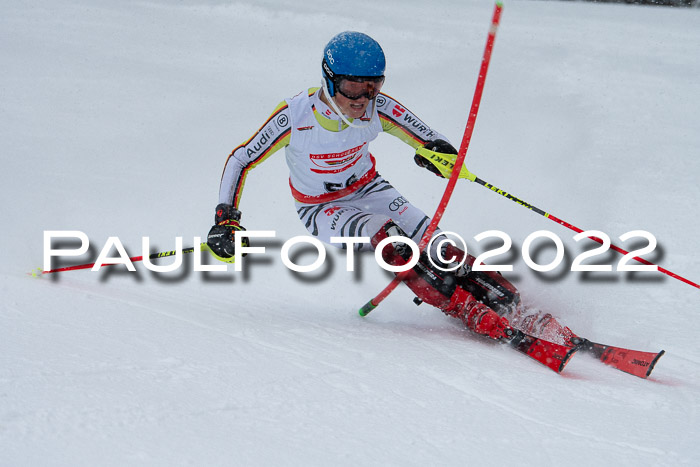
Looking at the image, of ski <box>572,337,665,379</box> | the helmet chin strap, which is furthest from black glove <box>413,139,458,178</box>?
ski <box>572,337,665,379</box>

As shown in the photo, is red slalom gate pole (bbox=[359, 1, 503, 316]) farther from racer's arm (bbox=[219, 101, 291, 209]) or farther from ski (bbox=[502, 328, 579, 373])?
racer's arm (bbox=[219, 101, 291, 209])

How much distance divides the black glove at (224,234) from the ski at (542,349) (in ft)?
4.63

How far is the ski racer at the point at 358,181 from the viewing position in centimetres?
322

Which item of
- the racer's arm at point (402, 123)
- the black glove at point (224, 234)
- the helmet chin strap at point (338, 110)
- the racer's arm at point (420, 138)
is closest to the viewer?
the black glove at point (224, 234)

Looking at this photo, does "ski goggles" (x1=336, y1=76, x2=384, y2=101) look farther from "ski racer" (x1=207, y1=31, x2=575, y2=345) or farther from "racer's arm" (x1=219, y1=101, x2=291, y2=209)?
"racer's arm" (x1=219, y1=101, x2=291, y2=209)

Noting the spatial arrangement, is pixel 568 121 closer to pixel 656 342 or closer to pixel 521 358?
pixel 656 342

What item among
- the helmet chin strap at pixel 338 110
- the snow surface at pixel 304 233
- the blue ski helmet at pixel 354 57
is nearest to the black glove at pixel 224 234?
the snow surface at pixel 304 233

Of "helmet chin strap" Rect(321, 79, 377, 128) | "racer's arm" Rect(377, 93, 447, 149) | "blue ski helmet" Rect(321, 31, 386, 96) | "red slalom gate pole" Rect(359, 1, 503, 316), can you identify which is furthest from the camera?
"racer's arm" Rect(377, 93, 447, 149)

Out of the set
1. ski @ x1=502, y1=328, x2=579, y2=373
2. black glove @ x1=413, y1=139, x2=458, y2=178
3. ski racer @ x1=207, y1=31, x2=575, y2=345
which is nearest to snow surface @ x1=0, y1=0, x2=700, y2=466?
ski @ x1=502, y1=328, x2=579, y2=373

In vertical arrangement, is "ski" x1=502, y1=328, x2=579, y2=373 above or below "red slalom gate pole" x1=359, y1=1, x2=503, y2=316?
below

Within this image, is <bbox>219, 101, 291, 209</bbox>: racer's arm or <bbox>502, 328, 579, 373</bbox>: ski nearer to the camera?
<bbox>502, 328, 579, 373</bbox>: ski

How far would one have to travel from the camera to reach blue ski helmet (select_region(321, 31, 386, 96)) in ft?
10.3

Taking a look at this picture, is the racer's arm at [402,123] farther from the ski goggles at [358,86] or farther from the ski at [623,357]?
the ski at [623,357]

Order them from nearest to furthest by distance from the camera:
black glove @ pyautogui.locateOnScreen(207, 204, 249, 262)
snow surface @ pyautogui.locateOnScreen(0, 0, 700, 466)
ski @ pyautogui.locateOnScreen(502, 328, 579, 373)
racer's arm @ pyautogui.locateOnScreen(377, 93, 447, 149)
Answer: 1. snow surface @ pyautogui.locateOnScreen(0, 0, 700, 466)
2. ski @ pyautogui.locateOnScreen(502, 328, 579, 373)
3. black glove @ pyautogui.locateOnScreen(207, 204, 249, 262)
4. racer's arm @ pyautogui.locateOnScreen(377, 93, 447, 149)
